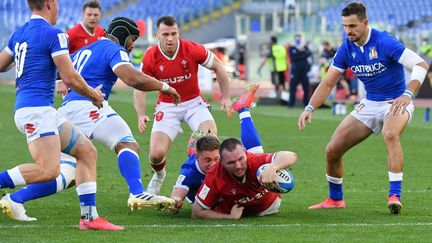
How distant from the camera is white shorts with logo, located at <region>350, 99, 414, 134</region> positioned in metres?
10.4

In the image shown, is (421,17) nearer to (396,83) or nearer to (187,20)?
(187,20)

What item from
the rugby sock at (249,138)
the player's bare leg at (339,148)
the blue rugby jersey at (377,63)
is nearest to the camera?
the blue rugby jersey at (377,63)

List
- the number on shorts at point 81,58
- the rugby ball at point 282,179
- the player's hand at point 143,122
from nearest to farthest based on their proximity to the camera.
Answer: the rugby ball at point 282,179, the number on shorts at point 81,58, the player's hand at point 143,122

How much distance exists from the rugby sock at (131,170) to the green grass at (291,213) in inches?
13.8

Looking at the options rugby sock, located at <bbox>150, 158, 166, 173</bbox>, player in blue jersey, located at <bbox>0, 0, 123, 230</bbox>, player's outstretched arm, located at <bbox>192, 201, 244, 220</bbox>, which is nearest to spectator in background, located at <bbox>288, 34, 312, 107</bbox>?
rugby sock, located at <bbox>150, 158, 166, 173</bbox>

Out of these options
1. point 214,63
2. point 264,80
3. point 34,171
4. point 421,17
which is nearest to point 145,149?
point 214,63

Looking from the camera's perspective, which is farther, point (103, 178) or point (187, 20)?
point (187, 20)

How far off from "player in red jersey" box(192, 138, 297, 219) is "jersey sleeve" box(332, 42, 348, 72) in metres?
1.64

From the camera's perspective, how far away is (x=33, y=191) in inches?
382

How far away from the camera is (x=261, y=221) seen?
9555mm

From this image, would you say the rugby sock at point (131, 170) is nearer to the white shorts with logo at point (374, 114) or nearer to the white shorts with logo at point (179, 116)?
the white shorts with logo at point (179, 116)

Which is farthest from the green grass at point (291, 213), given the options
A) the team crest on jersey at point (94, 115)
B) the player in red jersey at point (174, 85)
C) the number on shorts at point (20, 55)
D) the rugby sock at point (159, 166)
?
the number on shorts at point (20, 55)

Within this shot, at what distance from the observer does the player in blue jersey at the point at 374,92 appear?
10047mm

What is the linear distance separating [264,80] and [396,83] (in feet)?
108
